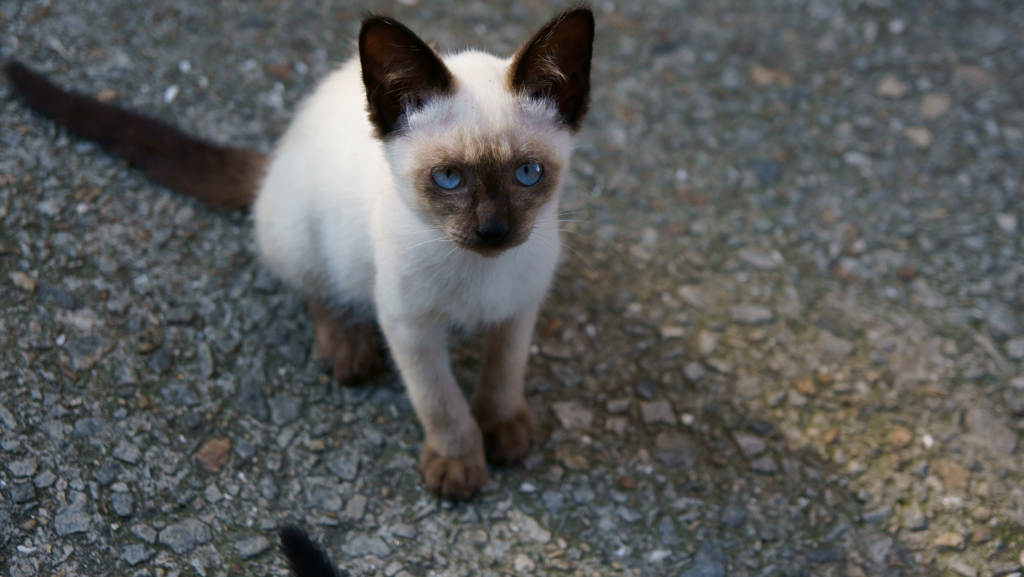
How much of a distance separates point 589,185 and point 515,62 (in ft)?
4.74

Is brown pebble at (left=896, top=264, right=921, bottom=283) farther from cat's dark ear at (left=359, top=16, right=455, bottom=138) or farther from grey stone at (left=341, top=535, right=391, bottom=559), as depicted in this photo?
grey stone at (left=341, top=535, right=391, bottom=559)

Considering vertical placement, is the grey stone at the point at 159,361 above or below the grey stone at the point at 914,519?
above

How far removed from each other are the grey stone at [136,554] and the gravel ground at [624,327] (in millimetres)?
12

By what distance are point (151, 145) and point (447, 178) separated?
4.92 ft

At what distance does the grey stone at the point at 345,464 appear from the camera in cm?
241

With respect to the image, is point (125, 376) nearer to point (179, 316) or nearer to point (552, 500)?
point (179, 316)

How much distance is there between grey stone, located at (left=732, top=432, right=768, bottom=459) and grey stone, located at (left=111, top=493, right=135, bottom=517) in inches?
72.9

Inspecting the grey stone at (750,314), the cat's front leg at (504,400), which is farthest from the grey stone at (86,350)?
the grey stone at (750,314)

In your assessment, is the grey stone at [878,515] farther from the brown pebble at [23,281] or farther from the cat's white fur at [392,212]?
the brown pebble at [23,281]

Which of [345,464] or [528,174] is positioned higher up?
[528,174]

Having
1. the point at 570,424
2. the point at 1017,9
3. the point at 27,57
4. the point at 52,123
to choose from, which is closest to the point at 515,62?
the point at 570,424

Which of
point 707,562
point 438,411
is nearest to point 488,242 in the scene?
point 438,411

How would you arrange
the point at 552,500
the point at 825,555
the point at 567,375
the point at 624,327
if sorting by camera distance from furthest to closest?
the point at 624,327 < the point at 567,375 < the point at 552,500 < the point at 825,555

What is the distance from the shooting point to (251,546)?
2178 mm
